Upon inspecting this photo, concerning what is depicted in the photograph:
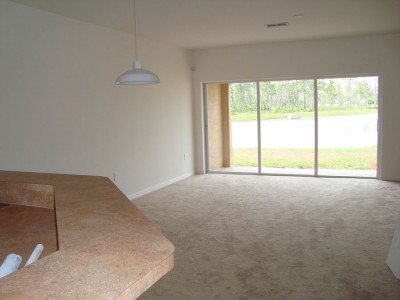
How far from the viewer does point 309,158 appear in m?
7.58

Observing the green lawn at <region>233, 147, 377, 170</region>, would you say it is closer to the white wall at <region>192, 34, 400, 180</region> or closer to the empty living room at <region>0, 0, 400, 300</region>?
the empty living room at <region>0, 0, 400, 300</region>

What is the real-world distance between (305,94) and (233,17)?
3.01 m

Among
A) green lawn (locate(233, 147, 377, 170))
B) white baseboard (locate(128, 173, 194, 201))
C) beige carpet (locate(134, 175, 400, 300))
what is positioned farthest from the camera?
green lawn (locate(233, 147, 377, 170))

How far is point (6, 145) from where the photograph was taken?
3963 millimetres

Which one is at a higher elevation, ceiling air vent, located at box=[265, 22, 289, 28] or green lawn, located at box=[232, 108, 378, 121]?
ceiling air vent, located at box=[265, 22, 289, 28]

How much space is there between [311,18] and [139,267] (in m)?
4.87

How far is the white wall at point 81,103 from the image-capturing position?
4.06 m

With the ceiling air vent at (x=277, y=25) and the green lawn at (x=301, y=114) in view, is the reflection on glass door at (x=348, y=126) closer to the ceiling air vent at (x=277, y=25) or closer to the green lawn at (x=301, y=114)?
the green lawn at (x=301, y=114)

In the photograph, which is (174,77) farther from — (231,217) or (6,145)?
(6,145)

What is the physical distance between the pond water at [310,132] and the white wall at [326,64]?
1.10 feet

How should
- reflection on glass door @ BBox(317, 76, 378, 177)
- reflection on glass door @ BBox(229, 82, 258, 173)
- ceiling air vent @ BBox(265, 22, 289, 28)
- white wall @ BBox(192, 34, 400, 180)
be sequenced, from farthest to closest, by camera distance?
reflection on glass door @ BBox(229, 82, 258, 173) < reflection on glass door @ BBox(317, 76, 378, 177) < white wall @ BBox(192, 34, 400, 180) < ceiling air vent @ BBox(265, 22, 289, 28)

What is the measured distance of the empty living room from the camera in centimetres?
179

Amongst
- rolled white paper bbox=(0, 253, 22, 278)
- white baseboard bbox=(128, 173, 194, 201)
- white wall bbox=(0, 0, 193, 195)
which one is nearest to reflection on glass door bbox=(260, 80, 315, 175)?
white baseboard bbox=(128, 173, 194, 201)

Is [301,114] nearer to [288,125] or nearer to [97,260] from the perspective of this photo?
[288,125]
